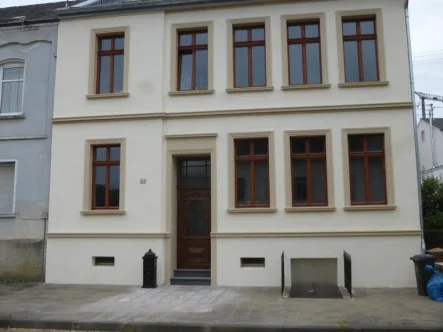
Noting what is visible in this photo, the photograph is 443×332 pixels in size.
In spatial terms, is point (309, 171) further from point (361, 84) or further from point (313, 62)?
point (313, 62)

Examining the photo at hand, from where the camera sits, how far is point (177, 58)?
14016 millimetres

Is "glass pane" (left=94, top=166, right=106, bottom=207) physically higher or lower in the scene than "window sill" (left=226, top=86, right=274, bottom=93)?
lower

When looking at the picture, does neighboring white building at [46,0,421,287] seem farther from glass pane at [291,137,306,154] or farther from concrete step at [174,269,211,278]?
concrete step at [174,269,211,278]

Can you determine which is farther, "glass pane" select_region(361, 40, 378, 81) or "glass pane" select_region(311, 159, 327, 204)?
"glass pane" select_region(361, 40, 378, 81)

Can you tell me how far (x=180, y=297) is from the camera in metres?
11.1

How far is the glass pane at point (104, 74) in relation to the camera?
14266mm

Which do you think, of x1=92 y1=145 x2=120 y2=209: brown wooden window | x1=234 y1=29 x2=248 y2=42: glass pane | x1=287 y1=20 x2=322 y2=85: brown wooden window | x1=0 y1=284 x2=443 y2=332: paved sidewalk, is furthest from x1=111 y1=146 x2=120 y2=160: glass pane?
x1=287 y1=20 x2=322 y2=85: brown wooden window

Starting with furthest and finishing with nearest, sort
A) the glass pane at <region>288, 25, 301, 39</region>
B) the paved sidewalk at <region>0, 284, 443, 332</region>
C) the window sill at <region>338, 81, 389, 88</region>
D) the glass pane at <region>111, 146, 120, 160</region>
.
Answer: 1. the glass pane at <region>111, 146, 120, 160</region>
2. the glass pane at <region>288, 25, 301, 39</region>
3. the window sill at <region>338, 81, 389, 88</region>
4. the paved sidewalk at <region>0, 284, 443, 332</region>

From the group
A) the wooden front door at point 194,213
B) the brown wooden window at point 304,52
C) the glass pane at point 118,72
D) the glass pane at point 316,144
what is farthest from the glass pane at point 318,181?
the glass pane at point 118,72

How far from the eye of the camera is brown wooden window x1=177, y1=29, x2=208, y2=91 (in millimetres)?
13914

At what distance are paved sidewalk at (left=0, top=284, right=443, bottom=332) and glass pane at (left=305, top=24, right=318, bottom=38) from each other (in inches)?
280

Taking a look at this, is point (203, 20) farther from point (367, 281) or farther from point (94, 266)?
point (367, 281)

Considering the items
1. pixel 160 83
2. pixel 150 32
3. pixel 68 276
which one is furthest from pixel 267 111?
pixel 68 276

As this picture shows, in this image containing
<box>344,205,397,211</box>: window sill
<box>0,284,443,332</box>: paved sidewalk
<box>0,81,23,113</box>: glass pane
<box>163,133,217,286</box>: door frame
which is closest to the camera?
<box>0,284,443,332</box>: paved sidewalk
